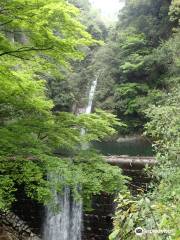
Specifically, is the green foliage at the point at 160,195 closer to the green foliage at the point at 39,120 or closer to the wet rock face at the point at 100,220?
the green foliage at the point at 39,120

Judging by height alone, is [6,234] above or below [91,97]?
below

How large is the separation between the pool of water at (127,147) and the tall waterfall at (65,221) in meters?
7.64

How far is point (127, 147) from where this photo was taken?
2100 cm

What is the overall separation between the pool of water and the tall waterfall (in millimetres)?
7643

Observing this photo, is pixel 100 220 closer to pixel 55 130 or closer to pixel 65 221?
pixel 65 221

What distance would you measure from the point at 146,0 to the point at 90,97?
352 inches

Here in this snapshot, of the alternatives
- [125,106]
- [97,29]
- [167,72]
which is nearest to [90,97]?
[125,106]

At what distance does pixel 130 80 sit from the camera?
26.6 meters

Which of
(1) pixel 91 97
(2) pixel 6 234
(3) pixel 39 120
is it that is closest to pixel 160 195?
(3) pixel 39 120

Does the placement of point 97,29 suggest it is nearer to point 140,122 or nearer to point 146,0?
point 146,0

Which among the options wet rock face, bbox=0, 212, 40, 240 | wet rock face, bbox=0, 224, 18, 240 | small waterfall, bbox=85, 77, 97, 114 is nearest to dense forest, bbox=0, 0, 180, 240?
wet rock face, bbox=0, 224, 18, 240

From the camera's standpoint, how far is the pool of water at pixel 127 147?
19.1 meters

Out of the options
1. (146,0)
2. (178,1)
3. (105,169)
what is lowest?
(105,169)

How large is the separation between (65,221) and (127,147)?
33.6ft
